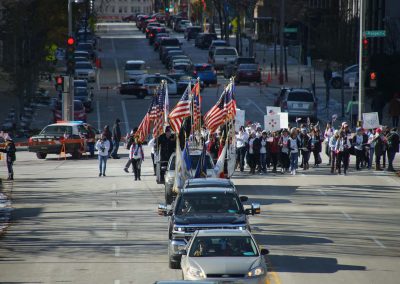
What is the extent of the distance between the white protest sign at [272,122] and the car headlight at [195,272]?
20.5 m

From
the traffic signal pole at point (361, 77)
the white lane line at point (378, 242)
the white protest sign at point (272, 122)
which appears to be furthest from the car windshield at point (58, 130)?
the white lane line at point (378, 242)

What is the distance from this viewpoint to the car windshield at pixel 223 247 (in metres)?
19.6

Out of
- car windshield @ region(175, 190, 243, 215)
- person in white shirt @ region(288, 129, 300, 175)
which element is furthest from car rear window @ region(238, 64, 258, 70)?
car windshield @ region(175, 190, 243, 215)

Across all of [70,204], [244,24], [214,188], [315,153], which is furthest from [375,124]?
[244,24]

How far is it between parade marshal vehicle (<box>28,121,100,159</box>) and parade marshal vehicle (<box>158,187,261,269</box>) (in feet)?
68.5

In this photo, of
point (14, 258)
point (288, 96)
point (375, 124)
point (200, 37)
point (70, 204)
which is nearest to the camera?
point (14, 258)

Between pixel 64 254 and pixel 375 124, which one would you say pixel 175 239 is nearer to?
pixel 64 254

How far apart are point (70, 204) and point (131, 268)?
31.0ft

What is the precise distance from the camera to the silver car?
744 inches

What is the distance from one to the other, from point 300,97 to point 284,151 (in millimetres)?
17233

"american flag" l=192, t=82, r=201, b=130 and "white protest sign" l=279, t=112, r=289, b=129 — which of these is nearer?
"american flag" l=192, t=82, r=201, b=130

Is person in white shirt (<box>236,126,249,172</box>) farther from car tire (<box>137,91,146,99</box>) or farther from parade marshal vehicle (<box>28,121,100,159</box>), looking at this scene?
car tire (<box>137,91,146,99</box>)

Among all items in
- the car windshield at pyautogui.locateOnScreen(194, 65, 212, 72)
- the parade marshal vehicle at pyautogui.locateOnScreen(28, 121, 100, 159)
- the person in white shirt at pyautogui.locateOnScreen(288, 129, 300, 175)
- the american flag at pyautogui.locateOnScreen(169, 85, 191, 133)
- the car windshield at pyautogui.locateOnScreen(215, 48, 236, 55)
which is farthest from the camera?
the car windshield at pyautogui.locateOnScreen(215, 48, 236, 55)

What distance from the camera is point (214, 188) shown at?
78.5 feet
